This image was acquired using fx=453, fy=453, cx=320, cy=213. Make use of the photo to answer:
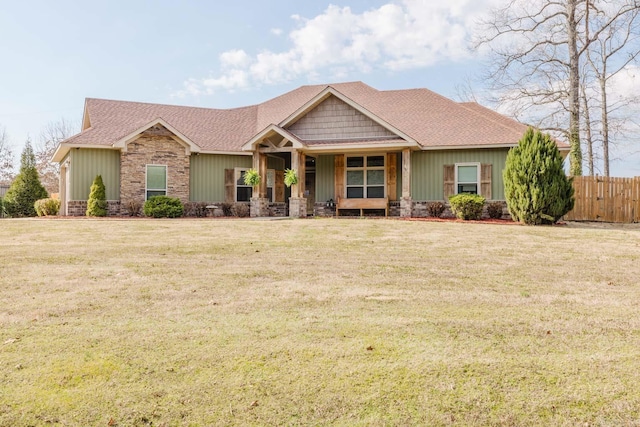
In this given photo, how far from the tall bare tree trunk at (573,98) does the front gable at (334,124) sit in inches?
374

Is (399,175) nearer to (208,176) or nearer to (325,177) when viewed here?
(325,177)

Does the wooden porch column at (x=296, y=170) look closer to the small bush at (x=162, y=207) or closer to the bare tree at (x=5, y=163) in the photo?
the small bush at (x=162, y=207)

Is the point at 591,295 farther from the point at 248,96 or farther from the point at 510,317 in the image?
the point at 248,96

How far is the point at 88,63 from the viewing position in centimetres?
2555

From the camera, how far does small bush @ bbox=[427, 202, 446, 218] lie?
19.0 metres

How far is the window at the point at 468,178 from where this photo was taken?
758 inches

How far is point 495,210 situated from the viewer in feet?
59.9

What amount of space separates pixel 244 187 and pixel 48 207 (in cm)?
917

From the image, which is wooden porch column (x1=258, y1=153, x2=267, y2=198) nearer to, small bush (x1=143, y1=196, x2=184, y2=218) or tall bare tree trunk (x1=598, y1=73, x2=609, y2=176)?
small bush (x1=143, y1=196, x2=184, y2=218)

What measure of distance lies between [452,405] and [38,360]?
3.05 m

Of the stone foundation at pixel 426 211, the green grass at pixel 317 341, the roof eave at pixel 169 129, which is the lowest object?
the green grass at pixel 317 341

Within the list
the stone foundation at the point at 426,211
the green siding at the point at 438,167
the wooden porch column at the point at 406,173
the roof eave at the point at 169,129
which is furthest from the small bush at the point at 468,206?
the roof eave at the point at 169,129

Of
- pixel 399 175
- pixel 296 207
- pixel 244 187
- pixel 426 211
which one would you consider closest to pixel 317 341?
pixel 296 207

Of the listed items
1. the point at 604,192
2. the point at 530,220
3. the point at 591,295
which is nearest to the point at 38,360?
the point at 591,295
